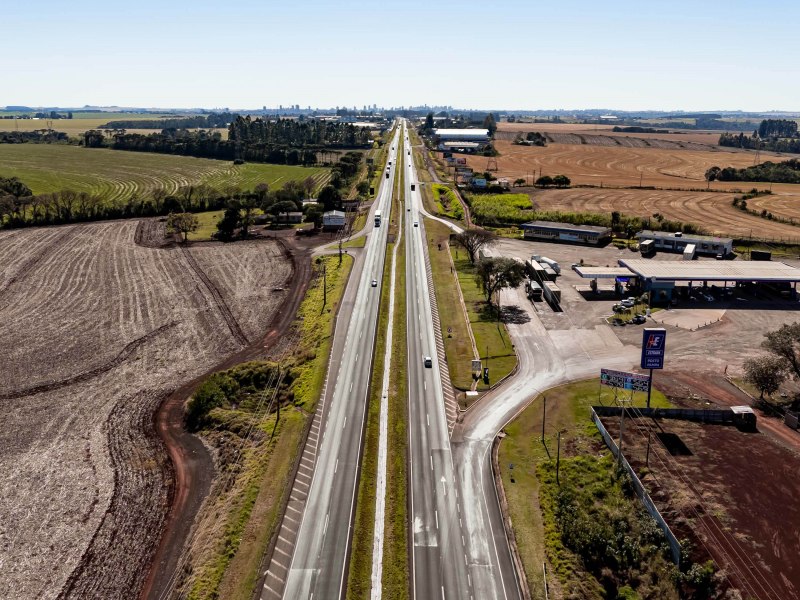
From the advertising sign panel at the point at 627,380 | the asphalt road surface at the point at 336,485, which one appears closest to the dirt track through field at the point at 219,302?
the asphalt road surface at the point at 336,485

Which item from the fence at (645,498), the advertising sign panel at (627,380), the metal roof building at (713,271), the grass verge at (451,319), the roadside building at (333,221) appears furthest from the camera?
the roadside building at (333,221)

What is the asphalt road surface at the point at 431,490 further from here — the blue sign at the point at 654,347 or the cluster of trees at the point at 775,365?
the cluster of trees at the point at 775,365

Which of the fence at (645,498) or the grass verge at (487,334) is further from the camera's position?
the grass verge at (487,334)

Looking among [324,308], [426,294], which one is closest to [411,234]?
[426,294]

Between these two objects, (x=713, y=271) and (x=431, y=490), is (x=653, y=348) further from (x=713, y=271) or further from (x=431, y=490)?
(x=713, y=271)

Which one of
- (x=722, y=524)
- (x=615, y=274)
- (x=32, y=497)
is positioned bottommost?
(x=32, y=497)

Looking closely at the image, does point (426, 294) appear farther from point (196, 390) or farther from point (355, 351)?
point (196, 390)

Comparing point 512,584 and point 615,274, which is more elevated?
point 615,274
